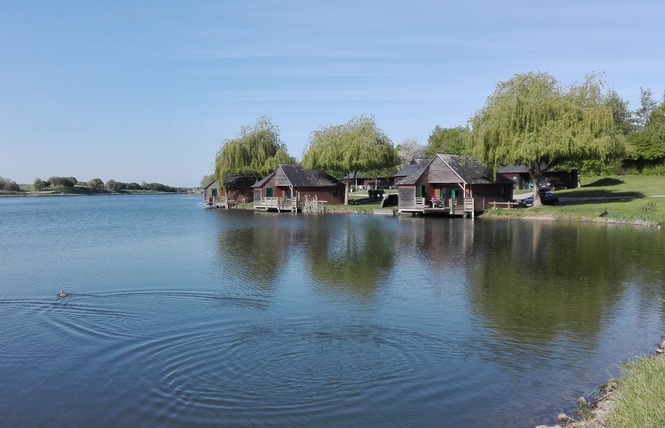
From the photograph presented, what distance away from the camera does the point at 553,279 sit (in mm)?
19891

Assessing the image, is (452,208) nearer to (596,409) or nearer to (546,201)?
(546,201)

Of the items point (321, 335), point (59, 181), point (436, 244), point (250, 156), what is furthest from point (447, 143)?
point (59, 181)

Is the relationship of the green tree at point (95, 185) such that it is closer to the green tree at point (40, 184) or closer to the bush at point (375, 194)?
the green tree at point (40, 184)

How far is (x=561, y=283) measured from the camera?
1917 centimetres

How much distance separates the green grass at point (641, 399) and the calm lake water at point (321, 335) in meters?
1.29

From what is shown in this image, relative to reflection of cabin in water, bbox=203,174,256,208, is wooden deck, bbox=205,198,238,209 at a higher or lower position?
lower

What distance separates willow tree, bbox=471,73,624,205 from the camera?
43.7 metres

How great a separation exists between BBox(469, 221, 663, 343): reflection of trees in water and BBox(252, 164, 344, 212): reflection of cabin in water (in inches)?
1346

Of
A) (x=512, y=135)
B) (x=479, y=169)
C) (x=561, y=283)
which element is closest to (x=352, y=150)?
(x=479, y=169)

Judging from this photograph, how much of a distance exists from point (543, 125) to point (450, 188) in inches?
424

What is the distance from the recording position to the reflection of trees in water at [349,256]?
19.8 meters

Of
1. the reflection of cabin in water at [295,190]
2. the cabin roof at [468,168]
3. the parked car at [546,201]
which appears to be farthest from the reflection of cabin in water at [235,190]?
the parked car at [546,201]

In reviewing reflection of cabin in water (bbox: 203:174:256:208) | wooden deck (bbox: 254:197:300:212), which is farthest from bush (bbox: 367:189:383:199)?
reflection of cabin in water (bbox: 203:174:256:208)

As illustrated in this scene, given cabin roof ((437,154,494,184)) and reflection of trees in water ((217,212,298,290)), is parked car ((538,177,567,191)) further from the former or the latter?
reflection of trees in water ((217,212,298,290))
